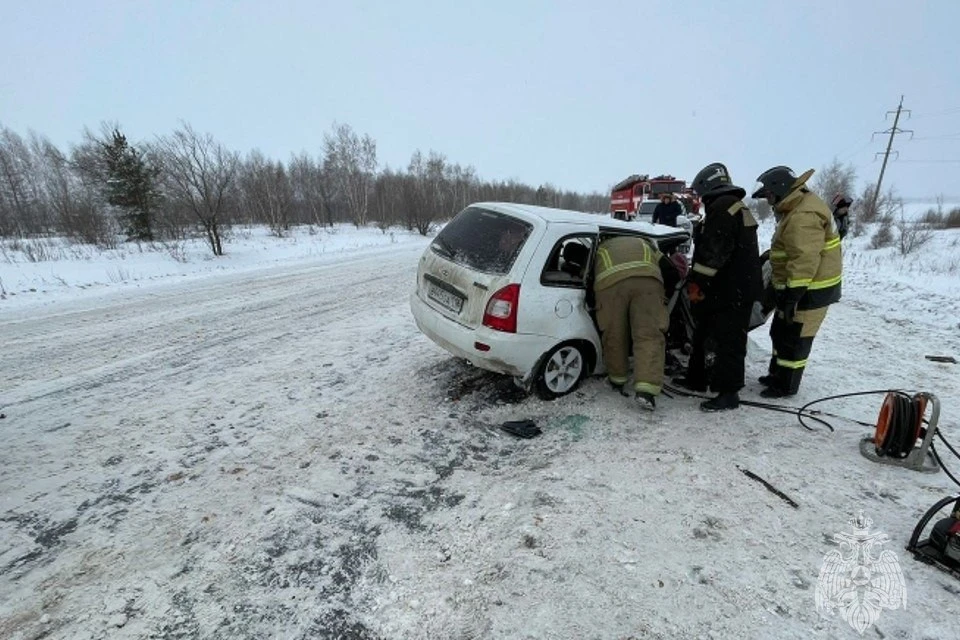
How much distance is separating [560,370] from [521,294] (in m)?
0.90

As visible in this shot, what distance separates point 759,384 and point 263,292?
9.55 metres

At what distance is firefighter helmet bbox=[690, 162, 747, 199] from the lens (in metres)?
3.80

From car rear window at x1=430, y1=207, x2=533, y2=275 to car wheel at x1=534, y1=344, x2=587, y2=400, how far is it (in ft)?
3.03

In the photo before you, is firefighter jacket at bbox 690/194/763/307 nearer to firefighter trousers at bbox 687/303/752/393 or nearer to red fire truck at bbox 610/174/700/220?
firefighter trousers at bbox 687/303/752/393

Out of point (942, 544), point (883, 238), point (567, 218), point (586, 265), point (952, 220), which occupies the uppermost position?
point (567, 218)

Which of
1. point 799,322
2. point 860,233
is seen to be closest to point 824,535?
point 799,322

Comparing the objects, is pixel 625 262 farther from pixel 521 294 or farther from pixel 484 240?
pixel 484 240

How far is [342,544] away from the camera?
7.94 ft

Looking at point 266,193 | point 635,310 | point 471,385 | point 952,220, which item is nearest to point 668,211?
point 635,310

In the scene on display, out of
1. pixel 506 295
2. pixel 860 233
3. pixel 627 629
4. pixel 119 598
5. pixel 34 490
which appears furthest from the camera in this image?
pixel 860 233

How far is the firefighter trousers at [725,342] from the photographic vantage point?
3.82 meters

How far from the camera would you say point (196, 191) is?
2012cm

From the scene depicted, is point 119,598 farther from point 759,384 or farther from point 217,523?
point 759,384

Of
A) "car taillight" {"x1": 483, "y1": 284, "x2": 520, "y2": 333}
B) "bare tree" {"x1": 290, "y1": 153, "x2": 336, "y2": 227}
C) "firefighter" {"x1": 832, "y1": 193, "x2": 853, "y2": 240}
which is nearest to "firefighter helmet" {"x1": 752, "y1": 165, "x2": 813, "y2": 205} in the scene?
"car taillight" {"x1": 483, "y1": 284, "x2": 520, "y2": 333}
